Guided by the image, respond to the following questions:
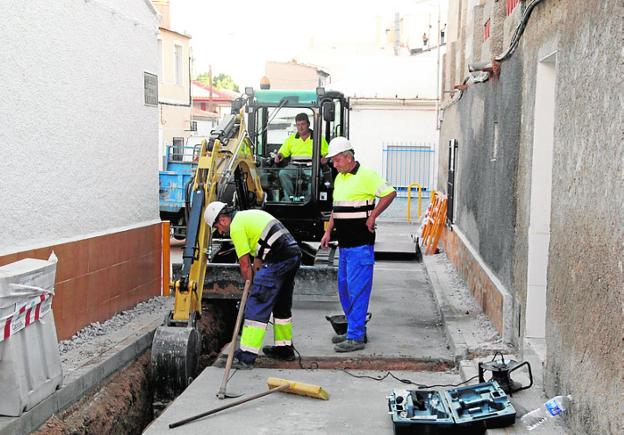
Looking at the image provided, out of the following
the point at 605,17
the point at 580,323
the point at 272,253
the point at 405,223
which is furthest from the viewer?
the point at 405,223

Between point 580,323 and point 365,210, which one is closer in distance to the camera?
point 580,323

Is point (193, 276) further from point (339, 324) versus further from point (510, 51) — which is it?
point (510, 51)

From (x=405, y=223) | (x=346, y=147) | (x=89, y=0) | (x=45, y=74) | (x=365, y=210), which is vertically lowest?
(x=405, y=223)

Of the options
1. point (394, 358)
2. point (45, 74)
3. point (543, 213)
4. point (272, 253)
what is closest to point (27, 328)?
point (272, 253)

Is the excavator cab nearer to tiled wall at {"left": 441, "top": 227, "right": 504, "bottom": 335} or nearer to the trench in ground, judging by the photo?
tiled wall at {"left": 441, "top": 227, "right": 504, "bottom": 335}

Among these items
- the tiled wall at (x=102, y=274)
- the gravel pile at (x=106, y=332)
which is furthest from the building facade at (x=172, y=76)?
the gravel pile at (x=106, y=332)

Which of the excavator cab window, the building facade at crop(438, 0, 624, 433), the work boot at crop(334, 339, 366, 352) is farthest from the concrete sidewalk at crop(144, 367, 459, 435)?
the excavator cab window

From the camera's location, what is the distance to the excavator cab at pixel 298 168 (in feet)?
37.9

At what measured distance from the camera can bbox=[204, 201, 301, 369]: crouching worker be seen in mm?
7352

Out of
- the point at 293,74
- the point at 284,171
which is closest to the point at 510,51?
the point at 284,171

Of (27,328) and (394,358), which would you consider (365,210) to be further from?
(27,328)

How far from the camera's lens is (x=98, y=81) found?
29.8 ft

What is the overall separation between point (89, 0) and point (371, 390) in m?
5.22

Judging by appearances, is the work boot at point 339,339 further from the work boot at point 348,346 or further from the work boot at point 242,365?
the work boot at point 242,365
